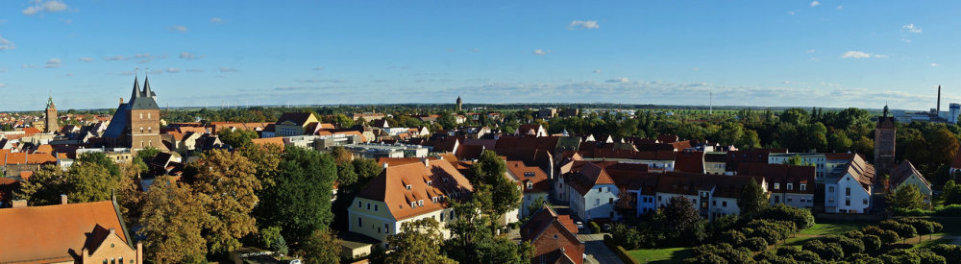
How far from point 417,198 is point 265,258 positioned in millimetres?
11651

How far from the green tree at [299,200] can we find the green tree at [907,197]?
5296 cm

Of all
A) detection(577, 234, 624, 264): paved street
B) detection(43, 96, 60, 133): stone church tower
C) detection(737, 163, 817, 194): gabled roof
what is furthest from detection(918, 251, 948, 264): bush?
detection(43, 96, 60, 133): stone church tower

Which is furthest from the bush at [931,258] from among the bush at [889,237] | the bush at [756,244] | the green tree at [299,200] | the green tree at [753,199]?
the green tree at [299,200]

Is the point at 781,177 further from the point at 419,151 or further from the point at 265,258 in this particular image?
the point at 265,258

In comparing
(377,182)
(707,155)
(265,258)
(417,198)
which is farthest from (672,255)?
(707,155)

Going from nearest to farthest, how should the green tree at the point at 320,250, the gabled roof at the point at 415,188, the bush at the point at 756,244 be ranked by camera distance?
1. the green tree at the point at 320,250
2. the gabled roof at the point at 415,188
3. the bush at the point at 756,244

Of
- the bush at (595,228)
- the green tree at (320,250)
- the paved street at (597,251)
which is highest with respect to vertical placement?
the green tree at (320,250)

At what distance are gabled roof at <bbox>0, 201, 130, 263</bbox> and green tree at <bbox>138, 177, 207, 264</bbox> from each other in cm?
137

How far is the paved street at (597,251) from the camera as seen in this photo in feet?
146

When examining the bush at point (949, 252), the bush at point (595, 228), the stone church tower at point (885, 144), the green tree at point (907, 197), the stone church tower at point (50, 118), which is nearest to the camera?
the bush at point (949, 252)

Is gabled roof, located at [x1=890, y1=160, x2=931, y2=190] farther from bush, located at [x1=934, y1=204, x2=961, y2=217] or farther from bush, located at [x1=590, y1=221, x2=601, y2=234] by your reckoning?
bush, located at [x1=590, y1=221, x2=601, y2=234]

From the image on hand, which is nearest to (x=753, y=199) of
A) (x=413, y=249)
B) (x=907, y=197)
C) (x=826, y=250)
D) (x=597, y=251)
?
(x=826, y=250)

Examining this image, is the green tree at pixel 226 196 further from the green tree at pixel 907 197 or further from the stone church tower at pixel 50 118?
the stone church tower at pixel 50 118

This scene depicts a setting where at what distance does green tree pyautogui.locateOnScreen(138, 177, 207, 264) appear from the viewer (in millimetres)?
31625
